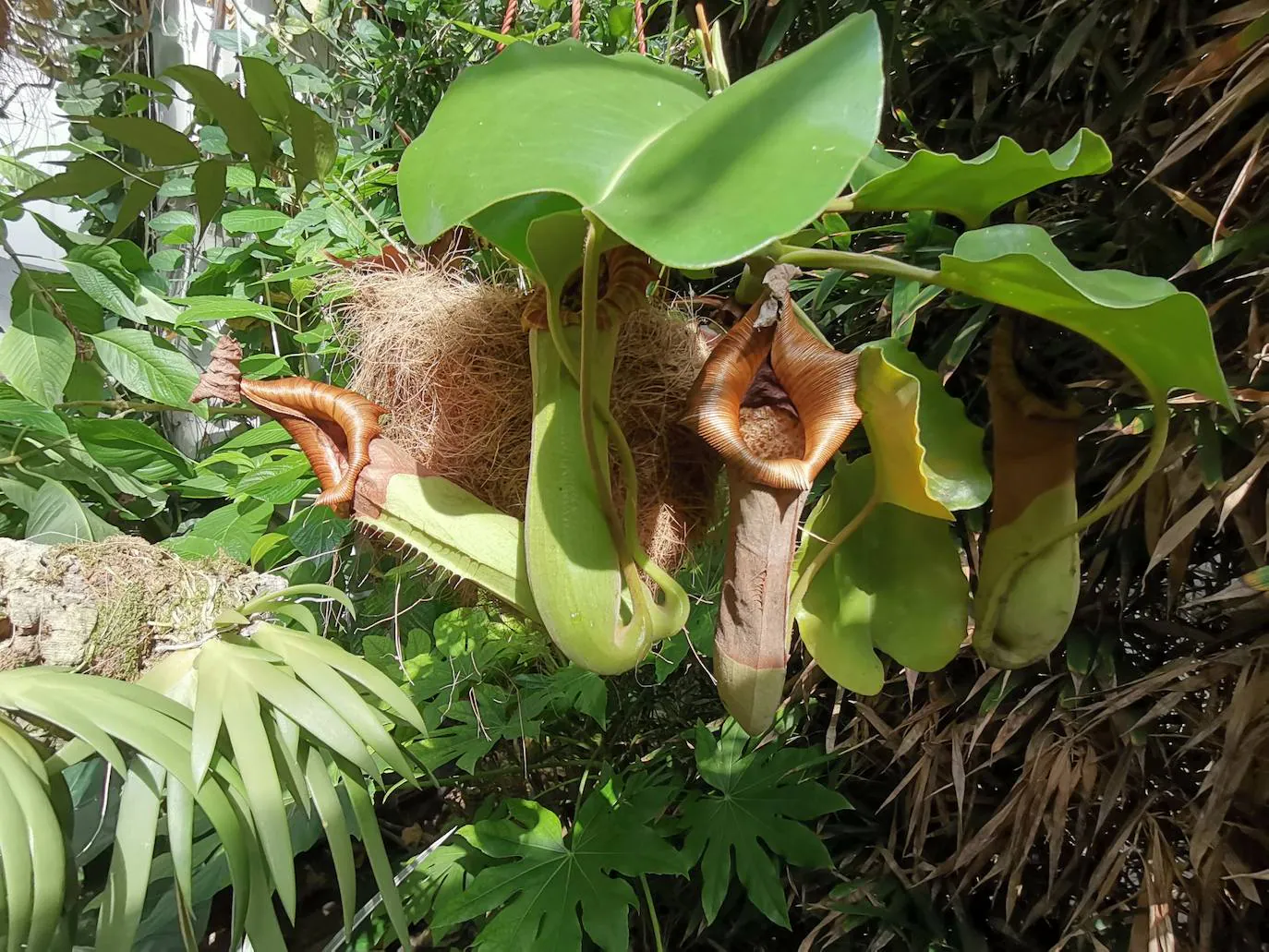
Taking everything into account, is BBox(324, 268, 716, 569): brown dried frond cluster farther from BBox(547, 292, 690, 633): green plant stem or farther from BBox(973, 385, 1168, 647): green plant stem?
BBox(973, 385, 1168, 647): green plant stem

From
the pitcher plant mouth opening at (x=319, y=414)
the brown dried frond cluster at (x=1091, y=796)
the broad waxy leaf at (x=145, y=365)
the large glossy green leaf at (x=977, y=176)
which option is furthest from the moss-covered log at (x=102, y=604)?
the brown dried frond cluster at (x=1091, y=796)

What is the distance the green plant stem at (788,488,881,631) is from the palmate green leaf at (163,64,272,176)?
64 centimetres

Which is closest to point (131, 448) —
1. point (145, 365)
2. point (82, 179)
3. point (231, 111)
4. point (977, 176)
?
point (145, 365)

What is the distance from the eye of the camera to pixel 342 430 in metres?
0.53

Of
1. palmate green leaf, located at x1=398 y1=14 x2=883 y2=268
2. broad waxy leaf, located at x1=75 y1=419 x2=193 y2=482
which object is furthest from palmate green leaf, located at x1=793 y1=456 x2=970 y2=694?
broad waxy leaf, located at x1=75 y1=419 x2=193 y2=482

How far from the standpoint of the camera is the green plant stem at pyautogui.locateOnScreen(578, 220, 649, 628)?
365 mm

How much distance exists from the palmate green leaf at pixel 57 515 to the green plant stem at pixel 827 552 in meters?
0.82

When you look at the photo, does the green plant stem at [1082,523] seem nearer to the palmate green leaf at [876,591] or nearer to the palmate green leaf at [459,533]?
the palmate green leaf at [876,591]

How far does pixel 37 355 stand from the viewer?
0.83 metres

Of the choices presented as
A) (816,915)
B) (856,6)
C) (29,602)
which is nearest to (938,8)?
(856,6)

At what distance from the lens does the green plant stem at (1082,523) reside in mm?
370

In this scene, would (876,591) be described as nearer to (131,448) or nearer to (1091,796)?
(1091,796)

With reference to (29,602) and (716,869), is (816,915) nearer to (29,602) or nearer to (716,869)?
(716,869)

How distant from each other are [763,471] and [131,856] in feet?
1.49
